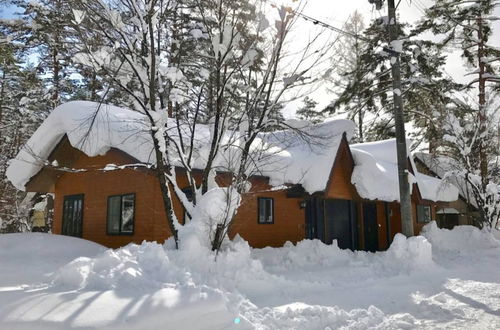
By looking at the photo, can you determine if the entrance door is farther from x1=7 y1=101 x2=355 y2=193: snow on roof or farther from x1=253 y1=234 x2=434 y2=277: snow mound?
x1=253 y1=234 x2=434 y2=277: snow mound

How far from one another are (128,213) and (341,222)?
8877 millimetres

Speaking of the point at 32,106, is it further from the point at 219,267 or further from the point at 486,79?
the point at 486,79

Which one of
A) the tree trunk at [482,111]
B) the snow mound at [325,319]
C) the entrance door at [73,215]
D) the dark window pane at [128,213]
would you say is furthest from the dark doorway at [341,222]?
the snow mound at [325,319]

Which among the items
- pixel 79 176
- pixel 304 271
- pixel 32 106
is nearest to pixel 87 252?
pixel 79 176

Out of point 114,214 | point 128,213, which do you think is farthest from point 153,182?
point 114,214

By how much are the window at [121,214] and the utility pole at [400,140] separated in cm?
842

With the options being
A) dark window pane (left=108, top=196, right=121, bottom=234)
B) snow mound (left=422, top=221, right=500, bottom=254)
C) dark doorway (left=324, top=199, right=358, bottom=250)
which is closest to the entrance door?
dark window pane (left=108, top=196, right=121, bottom=234)

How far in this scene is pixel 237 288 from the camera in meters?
7.18

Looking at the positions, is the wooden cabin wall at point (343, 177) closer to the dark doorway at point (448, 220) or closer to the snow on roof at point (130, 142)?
the snow on roof at point (130, 142)

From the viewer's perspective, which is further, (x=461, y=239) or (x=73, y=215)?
(x=461, y=239)

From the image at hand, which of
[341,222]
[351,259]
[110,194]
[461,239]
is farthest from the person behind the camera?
[341,222]

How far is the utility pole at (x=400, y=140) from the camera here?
480 inches

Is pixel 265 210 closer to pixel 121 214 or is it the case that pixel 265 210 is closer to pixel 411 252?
pixel 121 214

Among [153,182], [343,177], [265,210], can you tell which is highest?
[343,177]
